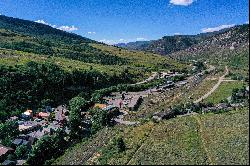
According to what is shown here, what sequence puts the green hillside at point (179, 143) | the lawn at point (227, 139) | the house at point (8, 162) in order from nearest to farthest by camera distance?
the lawn at point (227, 139) → the green hillside at point (179, 143) → the house at point (8, 162)

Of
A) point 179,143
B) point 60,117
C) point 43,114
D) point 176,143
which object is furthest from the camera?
point 43,114

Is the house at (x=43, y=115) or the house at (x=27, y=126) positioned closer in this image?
the house at (x=27, y=126)

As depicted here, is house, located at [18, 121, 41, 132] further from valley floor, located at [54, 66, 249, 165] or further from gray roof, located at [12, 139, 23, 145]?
valley floor, located at [54, 66, 249, 165]

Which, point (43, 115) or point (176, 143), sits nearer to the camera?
point (176, 143)

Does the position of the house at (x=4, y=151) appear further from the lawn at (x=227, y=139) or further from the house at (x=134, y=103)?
the house at (x=134, y=103)

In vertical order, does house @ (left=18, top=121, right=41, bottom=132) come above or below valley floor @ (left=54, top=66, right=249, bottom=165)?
below

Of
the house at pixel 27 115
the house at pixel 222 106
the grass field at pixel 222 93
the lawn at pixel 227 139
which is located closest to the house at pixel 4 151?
the house at pixel 27 115

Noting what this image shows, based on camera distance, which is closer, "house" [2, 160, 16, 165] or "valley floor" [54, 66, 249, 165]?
"valley floor" [54, 66, 249, 165]

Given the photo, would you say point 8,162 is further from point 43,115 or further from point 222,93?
point 222,93

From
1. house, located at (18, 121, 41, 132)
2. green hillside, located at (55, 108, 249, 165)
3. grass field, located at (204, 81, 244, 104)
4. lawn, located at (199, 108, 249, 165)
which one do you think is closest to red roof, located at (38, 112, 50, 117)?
house, located at (18, 121, 41, 132)

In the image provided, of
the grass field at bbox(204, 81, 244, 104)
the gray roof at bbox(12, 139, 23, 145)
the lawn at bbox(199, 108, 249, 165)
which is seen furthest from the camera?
the grass field at bbox(204, 81, 244, 104)

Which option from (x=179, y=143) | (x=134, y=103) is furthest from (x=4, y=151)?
(x=134, y=103)
